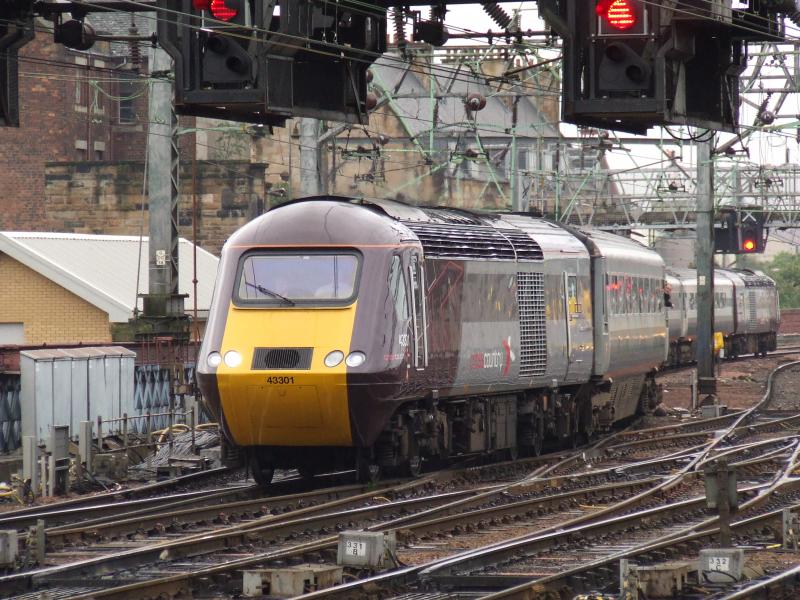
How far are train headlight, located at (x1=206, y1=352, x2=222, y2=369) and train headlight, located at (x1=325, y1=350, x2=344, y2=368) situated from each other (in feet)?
3.85

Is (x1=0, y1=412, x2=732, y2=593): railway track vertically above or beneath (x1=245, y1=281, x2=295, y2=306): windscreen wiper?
beneath

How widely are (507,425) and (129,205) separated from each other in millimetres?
27733

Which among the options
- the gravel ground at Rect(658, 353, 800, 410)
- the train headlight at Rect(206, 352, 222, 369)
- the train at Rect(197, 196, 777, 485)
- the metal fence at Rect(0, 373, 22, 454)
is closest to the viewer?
the train at Rect(197, 196, 777, 485)

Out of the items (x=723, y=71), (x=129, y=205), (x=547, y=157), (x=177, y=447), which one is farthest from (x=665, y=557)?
(x=547, y=157)

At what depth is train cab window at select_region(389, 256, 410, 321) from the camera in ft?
59.4

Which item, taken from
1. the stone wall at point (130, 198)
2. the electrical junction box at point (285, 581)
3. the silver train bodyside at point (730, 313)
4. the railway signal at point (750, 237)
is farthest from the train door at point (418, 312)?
the railway signal at point (750, 237)

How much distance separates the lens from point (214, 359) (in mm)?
18109

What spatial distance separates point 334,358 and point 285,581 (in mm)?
6086

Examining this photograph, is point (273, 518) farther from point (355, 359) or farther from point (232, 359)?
point (232, 359)

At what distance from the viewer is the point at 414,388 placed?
61.0ft

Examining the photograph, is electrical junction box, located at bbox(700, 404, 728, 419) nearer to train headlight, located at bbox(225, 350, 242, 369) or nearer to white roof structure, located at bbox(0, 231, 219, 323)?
white roof structure, located at bbox(0, 231, 219, 323)

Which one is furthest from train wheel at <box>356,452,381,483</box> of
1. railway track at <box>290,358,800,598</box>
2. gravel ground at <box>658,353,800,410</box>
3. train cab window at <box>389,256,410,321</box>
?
gravel ground at <box>658,353,800,410</box>

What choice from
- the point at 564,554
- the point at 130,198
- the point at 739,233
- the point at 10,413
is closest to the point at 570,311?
the point at 10,413

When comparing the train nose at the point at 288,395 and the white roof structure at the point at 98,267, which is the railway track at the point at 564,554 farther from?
the white roof structure at the point at 98,267
